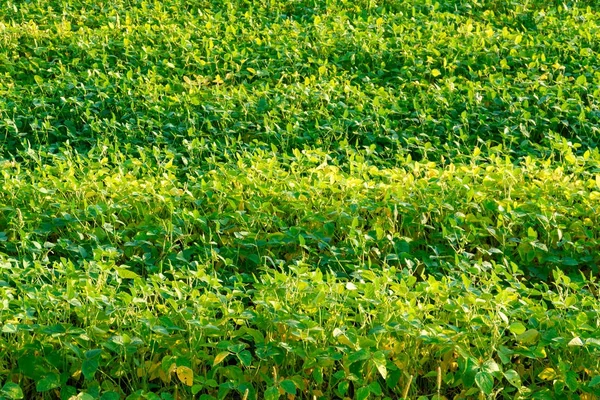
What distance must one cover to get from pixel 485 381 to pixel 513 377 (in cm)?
11

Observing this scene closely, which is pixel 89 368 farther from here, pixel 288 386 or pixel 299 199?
pixel 299 199

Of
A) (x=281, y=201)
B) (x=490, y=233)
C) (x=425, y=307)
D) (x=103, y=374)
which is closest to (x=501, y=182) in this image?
(x=490, y=233)

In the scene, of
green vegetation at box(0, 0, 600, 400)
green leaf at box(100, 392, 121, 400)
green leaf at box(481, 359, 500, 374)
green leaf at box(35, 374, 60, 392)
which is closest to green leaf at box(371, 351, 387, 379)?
green vegetation at box(0, 0, 600, 400)

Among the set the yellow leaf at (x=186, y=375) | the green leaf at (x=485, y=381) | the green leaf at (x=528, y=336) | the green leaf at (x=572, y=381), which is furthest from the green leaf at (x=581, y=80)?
the yellow leaf at (x=186, y=375)

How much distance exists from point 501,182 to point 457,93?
1.57m

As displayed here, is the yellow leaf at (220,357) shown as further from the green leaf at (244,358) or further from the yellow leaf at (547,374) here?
the yellow leaf at (547,374)

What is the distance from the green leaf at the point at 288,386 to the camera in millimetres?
2553

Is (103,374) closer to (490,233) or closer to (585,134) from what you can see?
(490,233)

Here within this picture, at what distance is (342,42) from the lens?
624cm

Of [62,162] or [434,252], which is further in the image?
[62,162]

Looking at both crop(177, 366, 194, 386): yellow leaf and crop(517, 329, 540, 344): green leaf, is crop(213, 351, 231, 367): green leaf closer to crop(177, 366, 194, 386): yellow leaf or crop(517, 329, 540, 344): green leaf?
crop(177, 366, 194, 386): yellow leaf

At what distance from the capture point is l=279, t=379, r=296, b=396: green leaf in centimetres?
255

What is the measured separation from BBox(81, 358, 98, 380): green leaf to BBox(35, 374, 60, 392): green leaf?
0.09 m

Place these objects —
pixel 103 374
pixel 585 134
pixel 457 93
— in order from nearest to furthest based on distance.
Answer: pixel 103 374
pixel 585 134
pixel 457 93
